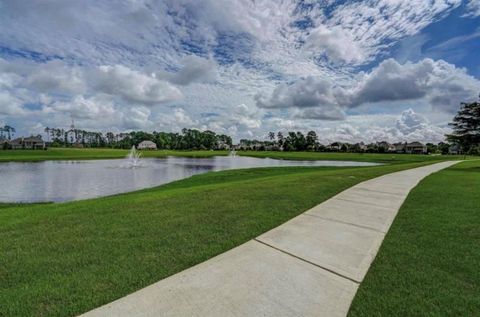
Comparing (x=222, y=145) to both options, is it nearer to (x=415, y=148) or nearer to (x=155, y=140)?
(x=155, y=140)

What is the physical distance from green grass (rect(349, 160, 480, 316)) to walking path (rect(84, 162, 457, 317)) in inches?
7.2

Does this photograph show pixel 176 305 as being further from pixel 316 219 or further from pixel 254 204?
pixel 254 204

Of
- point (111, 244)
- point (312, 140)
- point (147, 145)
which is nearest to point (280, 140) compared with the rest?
point (312, 140)

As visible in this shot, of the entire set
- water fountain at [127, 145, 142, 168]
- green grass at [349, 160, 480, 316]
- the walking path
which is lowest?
water fountain at [127, 145, 142, 168]

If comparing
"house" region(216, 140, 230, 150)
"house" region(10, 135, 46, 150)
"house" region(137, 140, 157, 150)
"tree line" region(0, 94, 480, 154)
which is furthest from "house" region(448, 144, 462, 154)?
"house" region(10, 135, 46, 150)

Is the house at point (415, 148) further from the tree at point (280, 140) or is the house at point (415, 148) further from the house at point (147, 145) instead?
the house at point (147, 145)

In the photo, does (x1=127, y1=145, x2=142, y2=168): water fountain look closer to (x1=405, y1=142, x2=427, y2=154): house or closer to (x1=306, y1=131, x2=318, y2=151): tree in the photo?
(x1=306, y1=131, x2=318, y2=151): tree

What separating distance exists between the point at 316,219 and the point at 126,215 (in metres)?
4.27

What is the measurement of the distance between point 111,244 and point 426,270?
4.55 m

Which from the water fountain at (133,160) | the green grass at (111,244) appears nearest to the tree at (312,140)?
the water fountain at (133,160)

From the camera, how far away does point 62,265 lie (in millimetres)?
3453

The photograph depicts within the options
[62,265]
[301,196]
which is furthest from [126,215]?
[301,196]

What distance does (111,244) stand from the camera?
4180 millimetres

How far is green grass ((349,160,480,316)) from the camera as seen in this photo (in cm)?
263
